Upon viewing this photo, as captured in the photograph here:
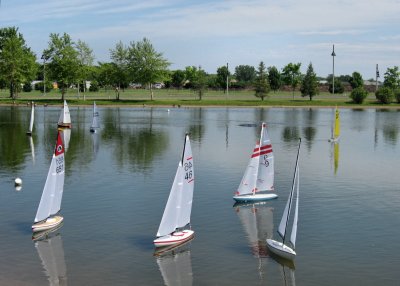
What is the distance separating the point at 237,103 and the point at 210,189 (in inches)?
4788

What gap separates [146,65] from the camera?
6644 inches

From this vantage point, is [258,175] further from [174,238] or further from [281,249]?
[174,238]

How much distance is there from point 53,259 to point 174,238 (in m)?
6.58

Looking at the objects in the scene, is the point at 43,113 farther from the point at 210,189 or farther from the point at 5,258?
the point at 5,258

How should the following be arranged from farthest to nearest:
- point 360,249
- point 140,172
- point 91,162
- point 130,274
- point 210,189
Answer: point 91,162 < point 140,172 < point 210,189 < point 360,249 < point 130,274

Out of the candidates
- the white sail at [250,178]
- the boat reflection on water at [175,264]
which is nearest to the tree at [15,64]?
the white sail at [250,178]

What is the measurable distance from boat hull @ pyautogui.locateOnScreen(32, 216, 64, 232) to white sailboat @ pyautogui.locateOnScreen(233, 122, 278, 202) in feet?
44.0

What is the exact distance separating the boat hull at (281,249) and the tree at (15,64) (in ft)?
464

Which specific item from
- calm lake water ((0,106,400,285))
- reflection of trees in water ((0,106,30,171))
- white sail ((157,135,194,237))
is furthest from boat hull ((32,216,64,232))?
reflection of trees in water ((0,106,30,171))

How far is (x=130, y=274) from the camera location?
89.7 feet

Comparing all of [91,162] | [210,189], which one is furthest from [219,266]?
[91,162]

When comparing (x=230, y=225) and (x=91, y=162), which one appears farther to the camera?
(x=91, y=162)

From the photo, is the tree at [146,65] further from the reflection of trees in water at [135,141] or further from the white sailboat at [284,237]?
the white sailboat at [284,237]

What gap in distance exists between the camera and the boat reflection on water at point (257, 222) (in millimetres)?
31891
